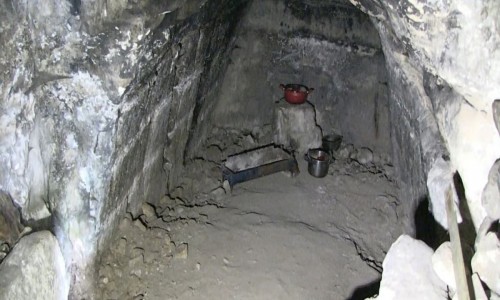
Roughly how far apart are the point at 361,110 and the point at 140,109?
389 cm

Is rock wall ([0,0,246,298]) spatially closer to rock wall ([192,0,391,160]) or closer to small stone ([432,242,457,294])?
small stone ([432,242,457,294])

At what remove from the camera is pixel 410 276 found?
7.96 ft

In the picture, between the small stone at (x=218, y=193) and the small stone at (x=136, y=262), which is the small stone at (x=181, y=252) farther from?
the small stone at (x=218, y=193)

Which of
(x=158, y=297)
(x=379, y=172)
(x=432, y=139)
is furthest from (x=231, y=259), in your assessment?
(x=379, y=172)

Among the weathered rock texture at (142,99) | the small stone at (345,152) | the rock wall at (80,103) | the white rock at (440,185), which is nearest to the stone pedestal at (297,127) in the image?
the small stone at (345,152)

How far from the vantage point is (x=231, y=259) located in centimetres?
449

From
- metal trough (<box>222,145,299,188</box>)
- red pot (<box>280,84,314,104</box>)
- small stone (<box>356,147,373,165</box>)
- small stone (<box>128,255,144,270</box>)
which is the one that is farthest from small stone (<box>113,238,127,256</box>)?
small stone (<box>356,147,373,165</box>)

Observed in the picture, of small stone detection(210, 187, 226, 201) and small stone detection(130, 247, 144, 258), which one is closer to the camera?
small stone detection(130, 247, 144, 258)

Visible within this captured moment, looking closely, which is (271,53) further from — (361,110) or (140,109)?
(140,109)

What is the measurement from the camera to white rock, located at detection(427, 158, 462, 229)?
3174mm

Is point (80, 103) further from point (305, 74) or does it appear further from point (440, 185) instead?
point (305, 74)

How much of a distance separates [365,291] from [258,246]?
3.45 ft

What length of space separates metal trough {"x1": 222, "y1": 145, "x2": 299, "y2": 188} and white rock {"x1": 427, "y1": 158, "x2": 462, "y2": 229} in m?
2.71

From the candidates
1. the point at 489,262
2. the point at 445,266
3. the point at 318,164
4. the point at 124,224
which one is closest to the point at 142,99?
the point at 124,224
